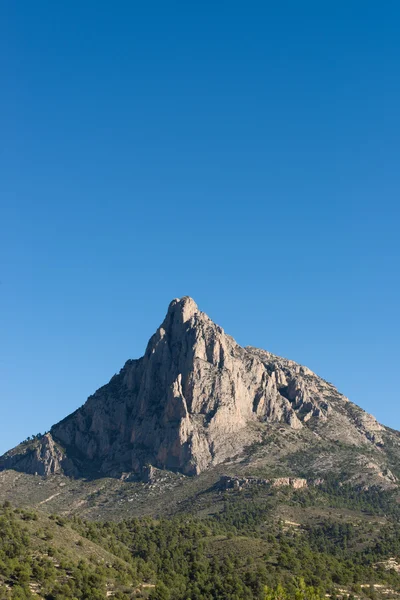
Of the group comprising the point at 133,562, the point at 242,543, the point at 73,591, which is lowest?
the point at 73,591

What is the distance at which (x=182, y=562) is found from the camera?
172000 millimetres

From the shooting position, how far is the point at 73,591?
12625cm

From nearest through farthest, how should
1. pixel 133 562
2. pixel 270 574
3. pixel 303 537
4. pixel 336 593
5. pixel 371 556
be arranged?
pixel 336 593 → pixel 270 574 → pixel 133 562 → pixel 371 556 → pixel 303 537

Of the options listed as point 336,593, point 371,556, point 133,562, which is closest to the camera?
point 336,593

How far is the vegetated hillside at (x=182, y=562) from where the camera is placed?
130 metres

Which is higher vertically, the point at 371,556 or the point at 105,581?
the point at 371,556

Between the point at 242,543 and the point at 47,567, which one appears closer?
the point at 47,567

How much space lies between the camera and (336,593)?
146375 millimetres

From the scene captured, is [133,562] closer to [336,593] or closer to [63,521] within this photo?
[63,521]

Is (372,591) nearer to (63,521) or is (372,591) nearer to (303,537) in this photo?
(303,537)

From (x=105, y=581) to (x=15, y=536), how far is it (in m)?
17.7

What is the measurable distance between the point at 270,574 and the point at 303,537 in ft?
142

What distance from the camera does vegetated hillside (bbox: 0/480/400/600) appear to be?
427 ft

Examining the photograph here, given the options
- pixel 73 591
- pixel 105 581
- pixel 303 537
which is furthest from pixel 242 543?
pixel 73 591
